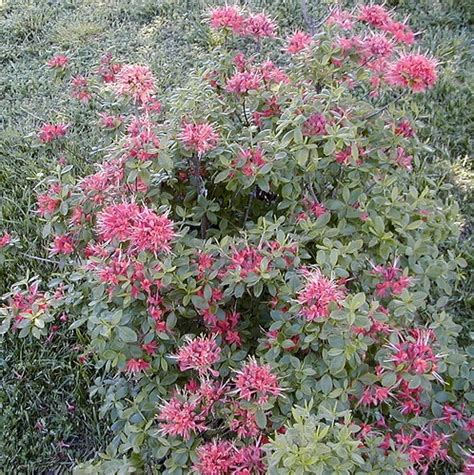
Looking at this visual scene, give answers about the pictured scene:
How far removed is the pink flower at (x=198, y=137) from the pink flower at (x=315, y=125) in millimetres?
220

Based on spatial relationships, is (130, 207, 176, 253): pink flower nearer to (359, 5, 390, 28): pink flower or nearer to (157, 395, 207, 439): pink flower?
(157, 395, 207, 439): pink flower

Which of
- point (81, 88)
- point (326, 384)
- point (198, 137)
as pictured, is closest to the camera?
point (326, 384)

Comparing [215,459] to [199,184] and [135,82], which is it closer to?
[199,184]

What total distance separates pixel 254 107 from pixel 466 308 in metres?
1.23

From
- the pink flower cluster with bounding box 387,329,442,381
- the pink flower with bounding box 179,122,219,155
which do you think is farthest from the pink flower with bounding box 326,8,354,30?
the pink flower cluster with bounding box 387,329,442,381

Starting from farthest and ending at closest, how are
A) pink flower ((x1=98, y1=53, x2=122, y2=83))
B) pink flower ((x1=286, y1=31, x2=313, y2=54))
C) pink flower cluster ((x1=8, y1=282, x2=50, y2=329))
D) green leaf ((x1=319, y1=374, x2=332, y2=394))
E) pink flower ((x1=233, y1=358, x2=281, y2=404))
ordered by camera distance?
1. pink flower ((x1=98, y1=53, x2=122, y2=83))
2. pink flower ((x1=286, y1=31, x2=313, y2=54))
3. pink flower cluster ((x1=8, y1=282, x2=50, y2=329))
4. green leaf ((x1=319, y1=374, x2=332, y2=394))
5. pink flower ((x1=233, y1=358, x2=281, y2=404))

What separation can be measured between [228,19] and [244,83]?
23 centimetres

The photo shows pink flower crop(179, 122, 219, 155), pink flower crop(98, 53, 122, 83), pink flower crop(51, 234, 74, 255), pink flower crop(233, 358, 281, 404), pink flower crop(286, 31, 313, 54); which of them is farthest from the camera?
pink flower crop(98, 53, 122, 83)

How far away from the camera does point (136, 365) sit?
1546 mm

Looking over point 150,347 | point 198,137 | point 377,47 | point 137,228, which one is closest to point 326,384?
point 150,347

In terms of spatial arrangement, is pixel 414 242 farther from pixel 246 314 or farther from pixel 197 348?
pixel 197 348

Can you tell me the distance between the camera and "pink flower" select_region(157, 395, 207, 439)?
4.57 feet

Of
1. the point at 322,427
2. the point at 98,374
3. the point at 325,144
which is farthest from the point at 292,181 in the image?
the point at 98,374

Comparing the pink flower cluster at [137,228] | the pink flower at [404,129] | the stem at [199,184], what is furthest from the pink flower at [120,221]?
the pink flower at [404,129]
